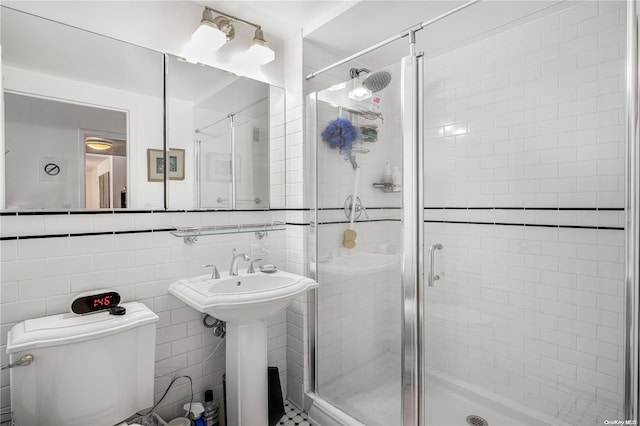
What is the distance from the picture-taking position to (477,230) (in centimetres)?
213

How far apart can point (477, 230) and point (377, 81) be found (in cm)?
120

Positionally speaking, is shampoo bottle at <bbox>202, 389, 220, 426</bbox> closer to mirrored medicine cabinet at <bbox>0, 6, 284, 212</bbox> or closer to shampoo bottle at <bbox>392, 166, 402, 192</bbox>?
mirrored medicine cabinet at <bbox>0, 6, 284, 212</bbox>

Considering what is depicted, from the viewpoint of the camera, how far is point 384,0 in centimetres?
174

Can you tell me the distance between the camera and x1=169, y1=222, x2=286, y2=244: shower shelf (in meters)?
1.70

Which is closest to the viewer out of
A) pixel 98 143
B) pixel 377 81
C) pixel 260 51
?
pixel 98 143

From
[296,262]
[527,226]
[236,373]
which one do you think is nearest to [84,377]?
[236,373]

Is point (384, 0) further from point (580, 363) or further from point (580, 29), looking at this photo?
point (580, 363)

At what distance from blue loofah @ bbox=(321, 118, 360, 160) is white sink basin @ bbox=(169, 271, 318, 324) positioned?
0.83 m

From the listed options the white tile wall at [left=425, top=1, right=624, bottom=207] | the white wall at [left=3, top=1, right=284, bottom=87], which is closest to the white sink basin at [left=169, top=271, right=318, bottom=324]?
the white tile wall at [left=425, top=1, right=624, bottom=207]

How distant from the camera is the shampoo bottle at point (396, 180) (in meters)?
1.62

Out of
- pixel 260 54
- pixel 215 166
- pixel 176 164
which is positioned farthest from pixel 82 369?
pixel 260 54

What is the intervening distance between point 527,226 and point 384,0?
5.11 feet

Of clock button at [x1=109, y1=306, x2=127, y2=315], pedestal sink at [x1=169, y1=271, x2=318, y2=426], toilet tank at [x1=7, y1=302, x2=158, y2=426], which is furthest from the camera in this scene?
pedestal sink at [x1=169, y1=271, x2=318, y2=426]

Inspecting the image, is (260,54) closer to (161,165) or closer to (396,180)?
(161,165)
